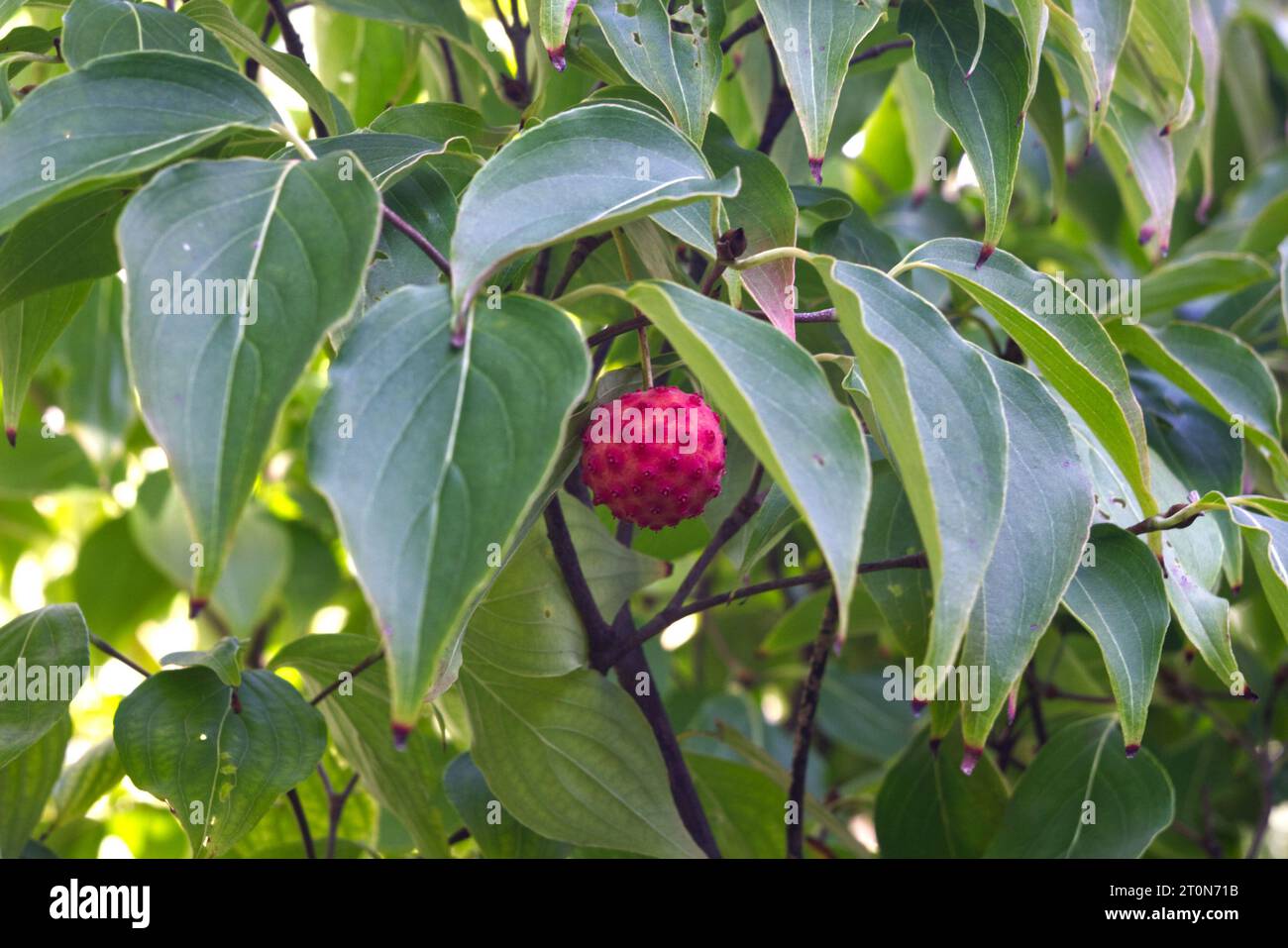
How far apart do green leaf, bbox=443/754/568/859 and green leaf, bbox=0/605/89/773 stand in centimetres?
22

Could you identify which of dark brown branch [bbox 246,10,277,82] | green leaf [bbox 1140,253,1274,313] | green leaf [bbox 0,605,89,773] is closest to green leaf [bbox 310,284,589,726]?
green leaf [bbox 0,605,89,773]

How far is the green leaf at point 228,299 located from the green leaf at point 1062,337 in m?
0.28

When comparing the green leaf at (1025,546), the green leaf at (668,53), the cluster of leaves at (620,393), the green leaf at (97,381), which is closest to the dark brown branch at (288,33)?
the cluster of leaves at (620,393)

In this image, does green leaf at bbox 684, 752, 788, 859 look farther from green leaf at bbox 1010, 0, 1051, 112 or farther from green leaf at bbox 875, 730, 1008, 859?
green leaf at bbox 1010, 0, 1051, 112

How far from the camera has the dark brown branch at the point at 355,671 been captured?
662 millimetres

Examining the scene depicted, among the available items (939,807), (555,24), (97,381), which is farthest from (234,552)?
(555,24)

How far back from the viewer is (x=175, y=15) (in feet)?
1.93

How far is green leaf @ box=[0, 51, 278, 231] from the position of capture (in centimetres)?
44

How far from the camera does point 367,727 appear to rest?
0.72m

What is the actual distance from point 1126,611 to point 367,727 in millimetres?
430

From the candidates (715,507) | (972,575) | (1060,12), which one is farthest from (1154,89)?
(972,575)

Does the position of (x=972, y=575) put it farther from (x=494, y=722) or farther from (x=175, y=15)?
(x=175, y=15)
